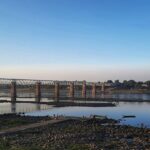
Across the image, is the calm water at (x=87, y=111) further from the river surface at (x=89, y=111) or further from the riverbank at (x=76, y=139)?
the riverbank at (x=76, y=139)

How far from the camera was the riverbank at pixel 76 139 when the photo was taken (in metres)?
21.7

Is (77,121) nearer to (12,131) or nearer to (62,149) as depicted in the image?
(12,131)

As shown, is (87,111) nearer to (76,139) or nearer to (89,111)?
(89,111)

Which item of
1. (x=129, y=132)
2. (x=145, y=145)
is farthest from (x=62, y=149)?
(x=129, y=132)

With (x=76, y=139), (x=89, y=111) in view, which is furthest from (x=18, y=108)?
(x=76, y=139)

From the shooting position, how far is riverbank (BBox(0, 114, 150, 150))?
21719mm

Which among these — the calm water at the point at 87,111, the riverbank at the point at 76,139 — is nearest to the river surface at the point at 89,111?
the calm water at the point at 87,111

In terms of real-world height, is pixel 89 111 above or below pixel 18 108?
below

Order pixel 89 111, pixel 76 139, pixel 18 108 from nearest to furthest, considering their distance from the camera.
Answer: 1. pixel 76 139
2. pixel 89 111
3. pixel 18 108

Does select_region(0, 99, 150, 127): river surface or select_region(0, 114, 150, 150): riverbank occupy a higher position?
select_region(0, 114, 150, 150): riverbank

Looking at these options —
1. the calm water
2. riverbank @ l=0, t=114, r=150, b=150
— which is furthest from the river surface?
riverbank @ l=0, t=114, r=150, b=150

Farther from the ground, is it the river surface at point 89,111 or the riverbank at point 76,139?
the riverbank at point 76,139

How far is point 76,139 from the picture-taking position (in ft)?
82.4

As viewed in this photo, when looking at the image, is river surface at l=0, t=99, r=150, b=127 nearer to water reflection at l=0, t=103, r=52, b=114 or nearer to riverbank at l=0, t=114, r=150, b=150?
water reflection at l=0, t=103, r=52, b=114
